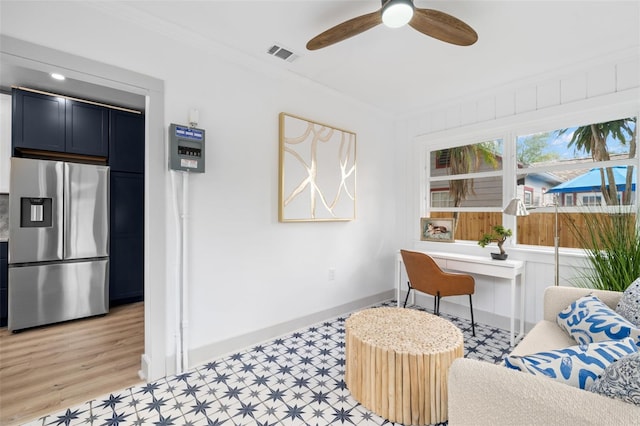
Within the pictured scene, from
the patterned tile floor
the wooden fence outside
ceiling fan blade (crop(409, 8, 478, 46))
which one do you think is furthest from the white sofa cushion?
ceiling fan blade (crop(409, 8, 478, 46))

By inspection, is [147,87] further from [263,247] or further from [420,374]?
[420,374]

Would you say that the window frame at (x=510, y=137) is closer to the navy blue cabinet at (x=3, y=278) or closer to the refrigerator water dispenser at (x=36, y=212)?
the refrigerator water dispenser at (x=36, y=212)

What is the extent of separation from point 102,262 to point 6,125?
169 centimetres

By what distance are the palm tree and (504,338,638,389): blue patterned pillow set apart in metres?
2.14

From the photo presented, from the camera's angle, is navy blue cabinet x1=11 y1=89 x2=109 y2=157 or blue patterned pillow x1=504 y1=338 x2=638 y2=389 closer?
blue patterned pillow x1=504 y1=338 x2=638 y2=389

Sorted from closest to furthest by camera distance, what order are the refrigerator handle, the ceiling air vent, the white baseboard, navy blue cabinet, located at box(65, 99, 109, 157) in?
the white baseboard, the ceiling air vent, the refrigerator handle, navy blue cabinet, located at box(65, 99, 109, 157)

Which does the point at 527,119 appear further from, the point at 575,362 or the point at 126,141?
the point at 126,141

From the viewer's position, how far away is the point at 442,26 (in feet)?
5.66

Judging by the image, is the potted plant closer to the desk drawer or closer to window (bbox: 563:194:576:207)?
the desk drawer

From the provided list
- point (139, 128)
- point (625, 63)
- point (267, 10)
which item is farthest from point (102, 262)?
point (625, 63)

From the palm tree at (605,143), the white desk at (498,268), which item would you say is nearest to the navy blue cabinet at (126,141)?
the white desk at (498,268)

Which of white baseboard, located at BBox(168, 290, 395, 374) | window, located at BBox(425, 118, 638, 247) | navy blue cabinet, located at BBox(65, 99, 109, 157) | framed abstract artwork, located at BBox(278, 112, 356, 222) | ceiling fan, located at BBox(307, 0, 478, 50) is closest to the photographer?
ceiling fan, located at BBox(307, 0, 478, 50)

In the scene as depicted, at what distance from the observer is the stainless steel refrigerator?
9.52 ft

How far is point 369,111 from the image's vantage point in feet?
11.9
